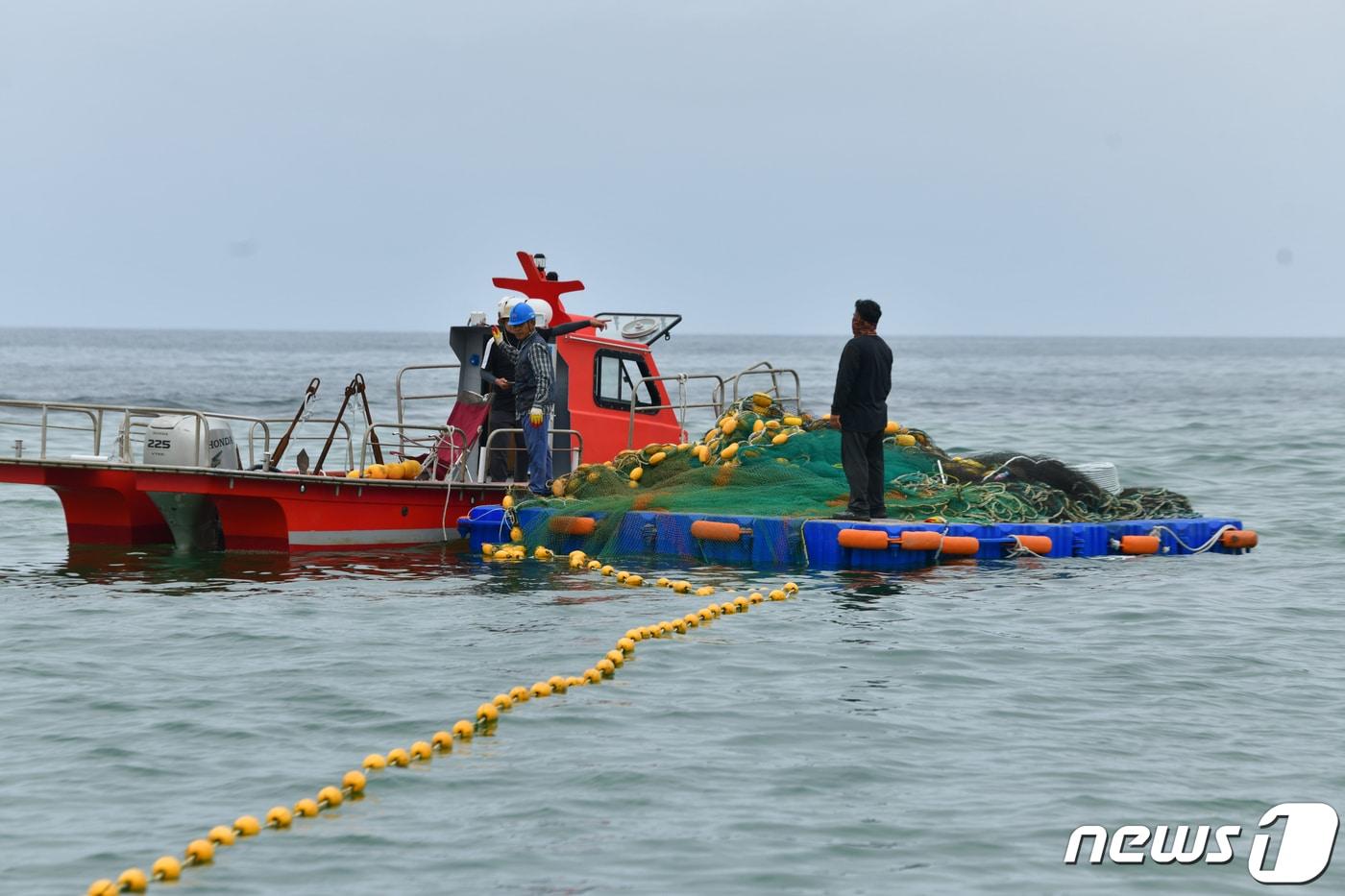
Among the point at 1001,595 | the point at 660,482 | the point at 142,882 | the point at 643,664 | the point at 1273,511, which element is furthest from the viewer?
the point at 1273,511

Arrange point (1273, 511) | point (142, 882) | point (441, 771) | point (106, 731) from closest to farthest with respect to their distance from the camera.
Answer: point (142, 882) < point (441, 771) < point (106, 731) < point (1273, 511)

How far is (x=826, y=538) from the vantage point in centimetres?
1307

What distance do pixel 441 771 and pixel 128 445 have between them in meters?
7.20

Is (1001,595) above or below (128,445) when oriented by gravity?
below

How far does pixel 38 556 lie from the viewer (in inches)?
595

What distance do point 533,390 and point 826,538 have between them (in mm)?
2979

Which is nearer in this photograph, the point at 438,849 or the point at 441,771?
the point at 438,849

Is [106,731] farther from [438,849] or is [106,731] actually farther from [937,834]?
[937,834]

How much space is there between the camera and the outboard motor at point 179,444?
13508 mm

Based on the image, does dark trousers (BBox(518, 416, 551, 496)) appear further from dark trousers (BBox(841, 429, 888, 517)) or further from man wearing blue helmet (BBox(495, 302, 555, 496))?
dark trousers (BBox(841, 429, 888, 517))

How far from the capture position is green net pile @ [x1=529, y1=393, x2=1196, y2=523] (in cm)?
1388

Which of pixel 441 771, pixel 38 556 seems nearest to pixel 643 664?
pixel 441 771

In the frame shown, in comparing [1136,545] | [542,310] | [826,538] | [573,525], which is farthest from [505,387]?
[1136,545]

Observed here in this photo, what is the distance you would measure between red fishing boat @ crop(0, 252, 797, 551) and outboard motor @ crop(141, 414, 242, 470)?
0.01 metres
